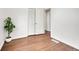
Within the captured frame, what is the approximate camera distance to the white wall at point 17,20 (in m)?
1.31

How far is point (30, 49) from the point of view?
4.46 ft

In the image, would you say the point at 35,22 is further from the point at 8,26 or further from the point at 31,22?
the point at 8,26

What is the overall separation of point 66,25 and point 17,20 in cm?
68

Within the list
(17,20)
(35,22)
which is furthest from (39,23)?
(17,20)

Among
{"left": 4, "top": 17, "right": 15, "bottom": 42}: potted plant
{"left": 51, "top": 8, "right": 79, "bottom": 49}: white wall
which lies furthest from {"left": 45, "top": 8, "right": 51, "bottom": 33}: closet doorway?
{"left": 4, "top": 17, "right": 15, "bottom": 42}: potted plant

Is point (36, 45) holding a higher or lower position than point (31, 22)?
lower

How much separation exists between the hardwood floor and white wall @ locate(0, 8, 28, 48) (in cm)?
9

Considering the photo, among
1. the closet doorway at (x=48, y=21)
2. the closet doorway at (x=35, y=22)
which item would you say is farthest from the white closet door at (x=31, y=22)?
the closet doorway at (x=48, y=21)

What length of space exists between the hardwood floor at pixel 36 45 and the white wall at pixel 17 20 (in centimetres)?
9

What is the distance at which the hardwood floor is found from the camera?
1.35m

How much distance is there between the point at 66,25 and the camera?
136 cm

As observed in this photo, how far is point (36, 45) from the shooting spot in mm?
1378

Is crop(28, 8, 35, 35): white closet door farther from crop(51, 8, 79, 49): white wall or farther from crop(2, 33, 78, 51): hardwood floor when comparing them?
crop(51, 8, 79, 49): white wall
